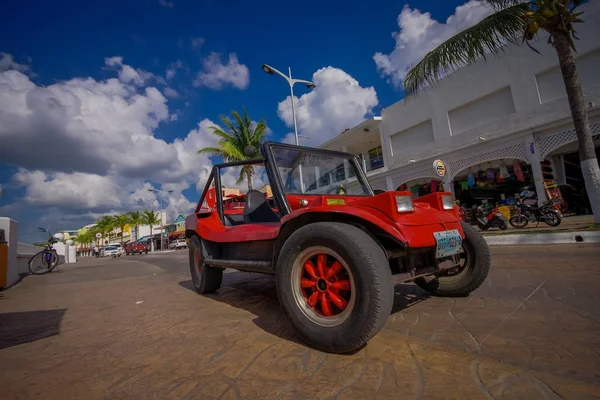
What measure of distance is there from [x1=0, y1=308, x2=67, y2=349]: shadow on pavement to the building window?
17705 mm

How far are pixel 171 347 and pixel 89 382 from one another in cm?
53

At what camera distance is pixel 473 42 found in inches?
329

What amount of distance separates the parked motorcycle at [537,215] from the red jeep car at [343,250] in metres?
8.78

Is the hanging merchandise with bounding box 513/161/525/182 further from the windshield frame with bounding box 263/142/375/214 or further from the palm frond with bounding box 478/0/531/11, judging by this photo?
the windshield frame with bounding box 263/142/375/214

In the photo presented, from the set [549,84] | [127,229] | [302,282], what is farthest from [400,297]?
[127,229]

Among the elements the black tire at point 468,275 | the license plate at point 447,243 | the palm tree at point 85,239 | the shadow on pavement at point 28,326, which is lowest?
the shadow on pavement at point 28,326

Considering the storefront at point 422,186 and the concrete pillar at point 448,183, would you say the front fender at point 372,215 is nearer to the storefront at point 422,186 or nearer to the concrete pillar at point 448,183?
the concrete pillar at point 448,183

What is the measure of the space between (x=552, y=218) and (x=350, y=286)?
1035 centimetres

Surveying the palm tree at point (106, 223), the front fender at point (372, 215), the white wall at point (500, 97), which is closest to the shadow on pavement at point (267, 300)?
the front fender at point (372, 215)

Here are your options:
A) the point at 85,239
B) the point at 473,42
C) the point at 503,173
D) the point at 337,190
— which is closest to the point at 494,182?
the point at 503,173

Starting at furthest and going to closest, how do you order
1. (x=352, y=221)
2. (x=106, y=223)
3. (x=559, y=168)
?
(x=106, y=223)
(x=559, y=168)
(x=352, y=221)

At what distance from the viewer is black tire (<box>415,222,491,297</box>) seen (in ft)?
8.53

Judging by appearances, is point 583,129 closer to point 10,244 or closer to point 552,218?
point 552,218

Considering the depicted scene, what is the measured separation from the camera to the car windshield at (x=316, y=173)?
3.06 metres
